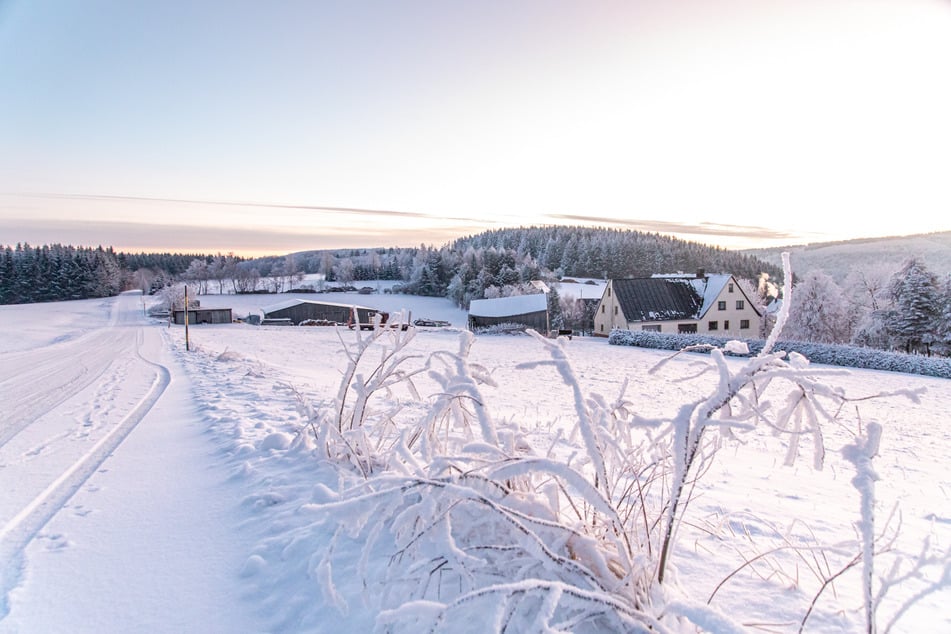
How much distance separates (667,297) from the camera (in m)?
33.8

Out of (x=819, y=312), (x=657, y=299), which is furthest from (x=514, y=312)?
(x=819, y=312)

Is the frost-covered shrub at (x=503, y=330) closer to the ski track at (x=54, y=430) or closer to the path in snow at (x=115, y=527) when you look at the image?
the ski track at (x=54, y=430)

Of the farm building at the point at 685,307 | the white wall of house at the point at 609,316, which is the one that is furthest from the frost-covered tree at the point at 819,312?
the white wall of house at the point at 609,316

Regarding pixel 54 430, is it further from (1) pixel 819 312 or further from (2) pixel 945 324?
(1) pixel 819 312

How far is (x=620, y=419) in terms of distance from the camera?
8.14ft

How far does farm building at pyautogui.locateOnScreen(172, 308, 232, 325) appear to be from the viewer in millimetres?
40562

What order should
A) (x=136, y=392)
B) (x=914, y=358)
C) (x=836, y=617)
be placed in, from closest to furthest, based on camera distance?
(x=836, y=617) → (x=136, y=392) → (x=914, y=358)

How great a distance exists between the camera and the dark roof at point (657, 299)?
32969 millimetres

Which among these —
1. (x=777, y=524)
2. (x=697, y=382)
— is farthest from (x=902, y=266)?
(x=777, y=524)

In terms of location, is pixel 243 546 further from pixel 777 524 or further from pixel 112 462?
pixel 777 524

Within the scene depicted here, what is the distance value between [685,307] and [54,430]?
34.1 metres

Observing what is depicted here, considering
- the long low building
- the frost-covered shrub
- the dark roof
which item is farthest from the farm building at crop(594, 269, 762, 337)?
the long low building

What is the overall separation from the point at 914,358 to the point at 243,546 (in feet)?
74.6

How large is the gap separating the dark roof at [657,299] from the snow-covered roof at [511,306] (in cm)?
725
